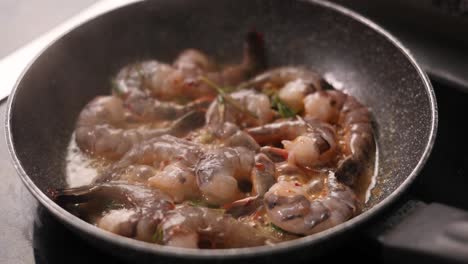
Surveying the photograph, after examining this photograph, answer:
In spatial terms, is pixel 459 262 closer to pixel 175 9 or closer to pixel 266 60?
pixel 266 60

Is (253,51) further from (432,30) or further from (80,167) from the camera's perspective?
(80,167)

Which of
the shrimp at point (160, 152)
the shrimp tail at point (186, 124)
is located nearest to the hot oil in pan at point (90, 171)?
the shrimp at point (160, 152)

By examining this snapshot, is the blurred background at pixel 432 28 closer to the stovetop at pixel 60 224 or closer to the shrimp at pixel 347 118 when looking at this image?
the stovetop at pixel 60 224

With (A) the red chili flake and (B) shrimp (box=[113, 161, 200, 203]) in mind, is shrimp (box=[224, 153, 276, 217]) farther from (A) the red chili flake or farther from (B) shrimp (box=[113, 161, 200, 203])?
(B) shrimp (box=[113, 161, 200, 203])

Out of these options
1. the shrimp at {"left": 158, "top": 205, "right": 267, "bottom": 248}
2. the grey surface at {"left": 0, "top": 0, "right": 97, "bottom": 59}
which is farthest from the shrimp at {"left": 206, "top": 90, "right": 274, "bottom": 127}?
the grey surface at {"left": 0, "top": 0, "right": 97, "bottom": 59}

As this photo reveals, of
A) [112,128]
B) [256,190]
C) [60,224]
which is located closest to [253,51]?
[112,128]
